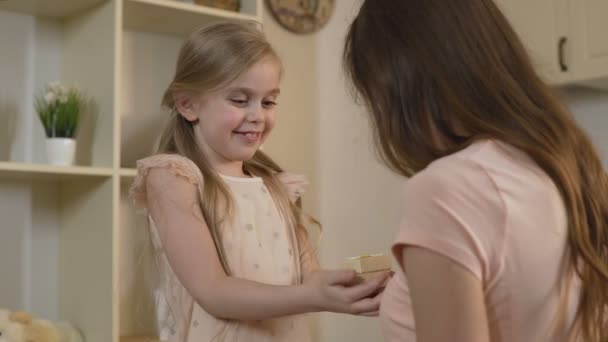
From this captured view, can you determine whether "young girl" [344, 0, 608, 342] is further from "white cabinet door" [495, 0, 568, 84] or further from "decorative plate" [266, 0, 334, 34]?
"decorative plate" [266, 0, 334, 34]

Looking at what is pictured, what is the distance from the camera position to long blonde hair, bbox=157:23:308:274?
157 centimetres

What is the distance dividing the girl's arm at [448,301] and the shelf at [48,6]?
63.4 inches

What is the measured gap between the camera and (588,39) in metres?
2.31

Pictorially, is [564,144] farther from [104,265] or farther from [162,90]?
[162,90]

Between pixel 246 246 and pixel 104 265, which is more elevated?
pixel 246 246

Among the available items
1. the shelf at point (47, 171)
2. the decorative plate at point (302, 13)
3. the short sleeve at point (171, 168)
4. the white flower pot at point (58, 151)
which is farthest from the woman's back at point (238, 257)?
the decorative plate at point (302, 13)

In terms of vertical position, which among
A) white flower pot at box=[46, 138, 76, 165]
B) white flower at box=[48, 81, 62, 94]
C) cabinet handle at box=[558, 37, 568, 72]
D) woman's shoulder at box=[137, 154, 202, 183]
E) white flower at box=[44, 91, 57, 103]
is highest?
cabinet handle at box=[558, 37, 568, 72]

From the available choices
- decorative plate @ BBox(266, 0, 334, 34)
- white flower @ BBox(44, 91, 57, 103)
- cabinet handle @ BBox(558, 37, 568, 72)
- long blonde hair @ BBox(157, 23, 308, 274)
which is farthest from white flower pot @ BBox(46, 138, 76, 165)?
cabinet handle @ BBox(558, 37, 568, 72)

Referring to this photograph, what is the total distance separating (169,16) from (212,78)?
804mm

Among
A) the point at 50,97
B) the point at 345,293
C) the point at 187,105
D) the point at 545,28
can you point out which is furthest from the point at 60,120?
the point at 545,28

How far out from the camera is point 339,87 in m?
Result: 2.97

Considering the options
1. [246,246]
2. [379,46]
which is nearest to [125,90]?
[246,246]

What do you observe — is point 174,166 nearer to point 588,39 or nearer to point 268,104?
point 268,104

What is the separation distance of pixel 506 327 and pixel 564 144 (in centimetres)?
22
